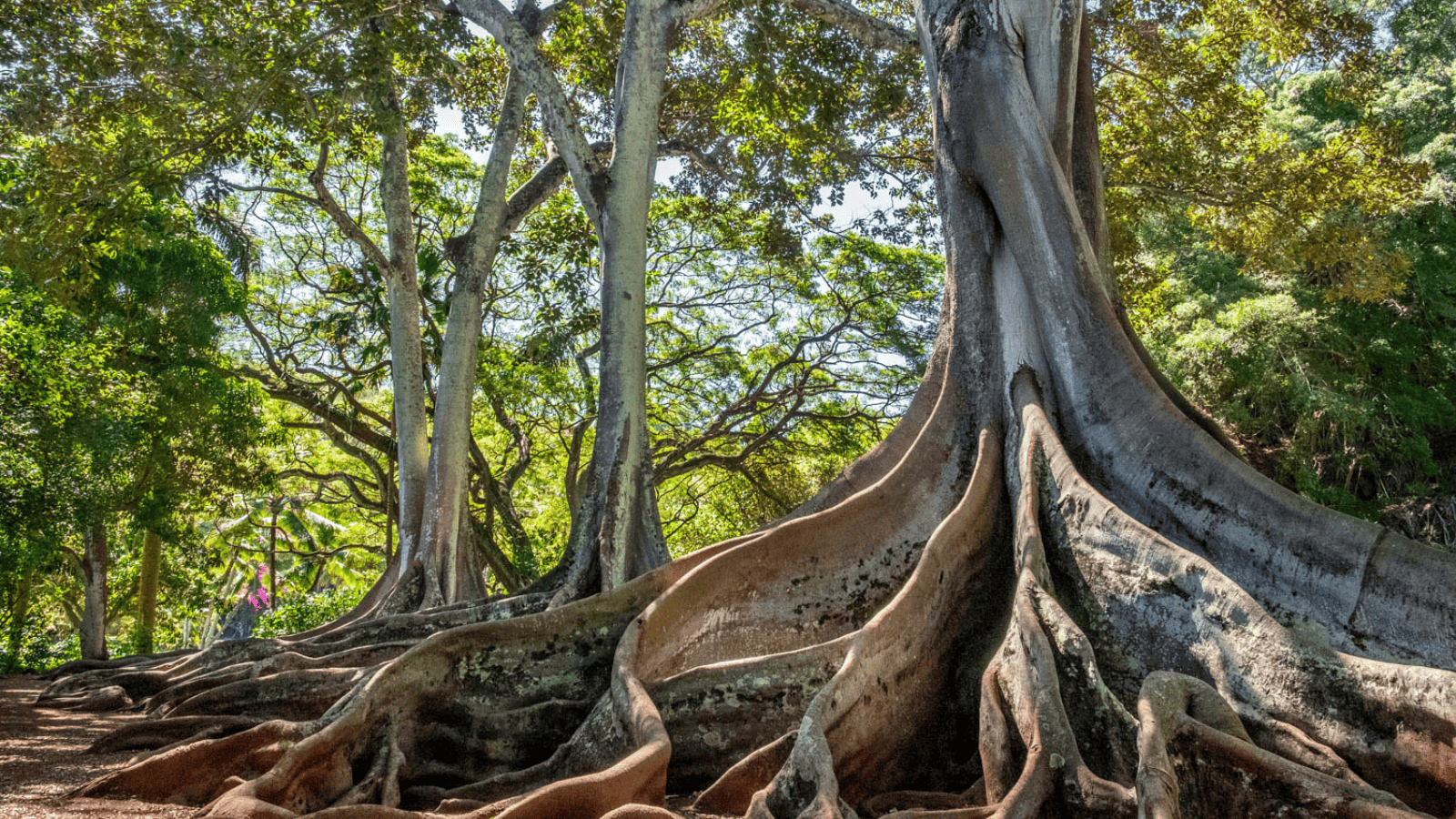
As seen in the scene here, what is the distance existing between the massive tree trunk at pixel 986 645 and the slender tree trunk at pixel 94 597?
906 cm

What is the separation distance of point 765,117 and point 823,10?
99.3 inches

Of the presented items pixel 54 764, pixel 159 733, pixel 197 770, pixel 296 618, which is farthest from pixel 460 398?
pixel 296 618

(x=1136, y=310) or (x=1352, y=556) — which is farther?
(x=1136, y=310)

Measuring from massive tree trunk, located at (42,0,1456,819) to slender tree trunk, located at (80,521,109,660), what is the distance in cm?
906

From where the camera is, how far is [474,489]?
14.4m

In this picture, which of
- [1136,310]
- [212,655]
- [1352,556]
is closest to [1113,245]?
[1136,310]

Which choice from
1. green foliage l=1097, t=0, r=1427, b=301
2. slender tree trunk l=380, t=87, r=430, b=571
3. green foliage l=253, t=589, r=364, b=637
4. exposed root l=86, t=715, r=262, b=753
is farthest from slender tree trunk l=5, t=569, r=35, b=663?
green foliage l=1097, t=0, r=1427, b=301

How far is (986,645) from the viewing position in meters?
3.61

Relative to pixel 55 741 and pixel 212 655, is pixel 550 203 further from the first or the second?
pixel 55 741

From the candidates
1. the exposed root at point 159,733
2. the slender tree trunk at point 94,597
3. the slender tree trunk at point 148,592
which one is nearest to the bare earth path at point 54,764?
the exposed root at point 159,733

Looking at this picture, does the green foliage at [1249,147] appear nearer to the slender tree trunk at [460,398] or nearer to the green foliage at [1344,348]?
the green foliage at [1344,348]

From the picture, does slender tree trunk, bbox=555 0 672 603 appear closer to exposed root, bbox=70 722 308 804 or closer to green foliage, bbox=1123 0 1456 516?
exposed root, bbox=70 722 308 804

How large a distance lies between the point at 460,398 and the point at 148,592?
8.02 metres

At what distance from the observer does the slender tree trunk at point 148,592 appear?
12.9 meters
